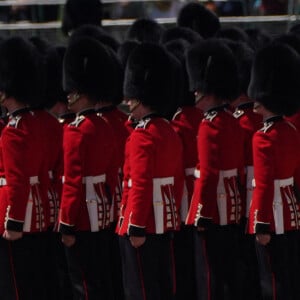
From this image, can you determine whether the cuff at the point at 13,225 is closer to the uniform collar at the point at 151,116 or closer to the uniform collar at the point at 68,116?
the uniform collar at the point at 151,116

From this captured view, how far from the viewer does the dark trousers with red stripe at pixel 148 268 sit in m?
6.33

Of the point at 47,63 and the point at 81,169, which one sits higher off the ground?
the point at 47,63

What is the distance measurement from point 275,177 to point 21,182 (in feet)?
4.31

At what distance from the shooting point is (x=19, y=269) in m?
6.54

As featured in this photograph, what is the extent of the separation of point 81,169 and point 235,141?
94cm

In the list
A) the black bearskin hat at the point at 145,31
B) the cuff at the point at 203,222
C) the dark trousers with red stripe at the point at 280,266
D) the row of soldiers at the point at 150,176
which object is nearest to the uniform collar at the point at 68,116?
the row of soldiers at the point at 150,176

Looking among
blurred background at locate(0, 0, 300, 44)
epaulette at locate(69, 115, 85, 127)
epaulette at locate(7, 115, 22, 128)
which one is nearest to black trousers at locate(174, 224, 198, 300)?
epaulette at locate(69, 115, 85, 127)

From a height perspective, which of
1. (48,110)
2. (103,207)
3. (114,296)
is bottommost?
(114,296)

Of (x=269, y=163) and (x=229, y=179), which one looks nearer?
(x=269, y=163)

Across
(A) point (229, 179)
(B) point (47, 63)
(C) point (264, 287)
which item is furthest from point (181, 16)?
(C) point (264, 287)

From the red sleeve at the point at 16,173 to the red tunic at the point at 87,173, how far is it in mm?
204

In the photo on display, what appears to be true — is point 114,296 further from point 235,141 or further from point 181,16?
point 181,16

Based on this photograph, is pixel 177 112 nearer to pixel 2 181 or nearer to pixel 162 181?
pixel 162 181

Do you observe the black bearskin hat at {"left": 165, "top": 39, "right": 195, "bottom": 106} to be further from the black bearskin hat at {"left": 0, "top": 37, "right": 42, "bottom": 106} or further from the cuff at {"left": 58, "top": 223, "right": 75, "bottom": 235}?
the cuff at {"left": 58, "top": 223, "right": 75, "bottom": 235}
